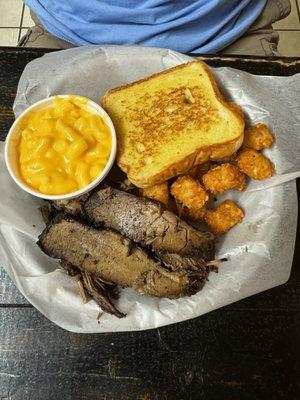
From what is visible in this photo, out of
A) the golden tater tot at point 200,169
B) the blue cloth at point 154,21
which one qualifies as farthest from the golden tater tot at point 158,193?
the blue cloth at point 154,21

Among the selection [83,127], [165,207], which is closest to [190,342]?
[165,207]

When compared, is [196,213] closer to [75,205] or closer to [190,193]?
[190,193]

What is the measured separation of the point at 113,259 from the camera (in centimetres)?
117

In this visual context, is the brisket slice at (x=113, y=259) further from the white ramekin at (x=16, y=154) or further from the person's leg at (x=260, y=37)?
the person's leg at (x=260, y=37)

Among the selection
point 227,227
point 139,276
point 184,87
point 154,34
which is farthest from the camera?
point 154,34

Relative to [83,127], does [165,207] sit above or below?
below

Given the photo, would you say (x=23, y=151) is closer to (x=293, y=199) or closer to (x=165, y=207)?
(x=165, y=207)

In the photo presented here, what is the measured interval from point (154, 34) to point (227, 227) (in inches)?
27.5

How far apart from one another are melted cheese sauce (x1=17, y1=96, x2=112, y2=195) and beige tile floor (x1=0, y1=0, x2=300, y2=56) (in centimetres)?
173

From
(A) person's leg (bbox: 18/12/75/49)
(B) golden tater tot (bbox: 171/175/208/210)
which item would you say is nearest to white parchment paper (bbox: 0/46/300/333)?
(B) golden tater tot (bbox: 171/175/208/210)

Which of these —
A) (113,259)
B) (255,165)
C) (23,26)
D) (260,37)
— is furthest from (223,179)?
(23,26)

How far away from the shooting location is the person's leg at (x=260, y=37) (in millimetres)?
1630

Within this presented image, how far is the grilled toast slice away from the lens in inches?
51.1

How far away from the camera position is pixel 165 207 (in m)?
1.25
